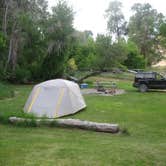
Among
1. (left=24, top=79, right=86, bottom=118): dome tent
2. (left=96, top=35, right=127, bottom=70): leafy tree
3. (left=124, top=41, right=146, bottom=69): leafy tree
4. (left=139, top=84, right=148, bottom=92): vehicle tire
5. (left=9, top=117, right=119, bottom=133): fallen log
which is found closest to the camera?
(left=9, top=117, right=119, bottom=133): fallen log

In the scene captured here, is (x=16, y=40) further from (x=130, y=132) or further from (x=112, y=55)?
(x=130, y=132)

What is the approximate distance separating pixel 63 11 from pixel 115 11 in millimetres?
23582

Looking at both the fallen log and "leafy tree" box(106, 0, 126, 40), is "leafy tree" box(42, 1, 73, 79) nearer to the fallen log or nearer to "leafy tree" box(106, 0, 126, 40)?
the fallen log

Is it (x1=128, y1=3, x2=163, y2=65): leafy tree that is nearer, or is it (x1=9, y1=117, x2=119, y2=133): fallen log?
(x1=9, y1=117, x2=119, y2=133): fallen log

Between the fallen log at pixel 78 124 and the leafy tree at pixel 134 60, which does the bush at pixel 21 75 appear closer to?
the fallen log at pixel 78 124

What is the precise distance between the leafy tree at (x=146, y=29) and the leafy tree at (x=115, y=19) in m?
2.66

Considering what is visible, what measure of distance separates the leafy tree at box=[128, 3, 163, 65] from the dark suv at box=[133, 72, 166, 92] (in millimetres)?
24327

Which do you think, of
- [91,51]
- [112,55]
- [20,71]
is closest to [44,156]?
[20,71]

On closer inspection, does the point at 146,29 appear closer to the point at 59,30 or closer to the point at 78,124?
the point at 59,30

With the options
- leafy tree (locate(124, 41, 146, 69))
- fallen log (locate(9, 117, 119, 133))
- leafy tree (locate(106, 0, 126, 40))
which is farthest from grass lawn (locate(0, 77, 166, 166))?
leafy tree (locate(106, 0, 126, 40))

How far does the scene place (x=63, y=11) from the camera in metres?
20.1

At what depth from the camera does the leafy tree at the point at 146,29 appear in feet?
127

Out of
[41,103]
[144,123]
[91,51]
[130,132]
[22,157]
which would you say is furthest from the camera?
[91,51]

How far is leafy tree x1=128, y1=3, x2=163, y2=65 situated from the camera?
3862cm
